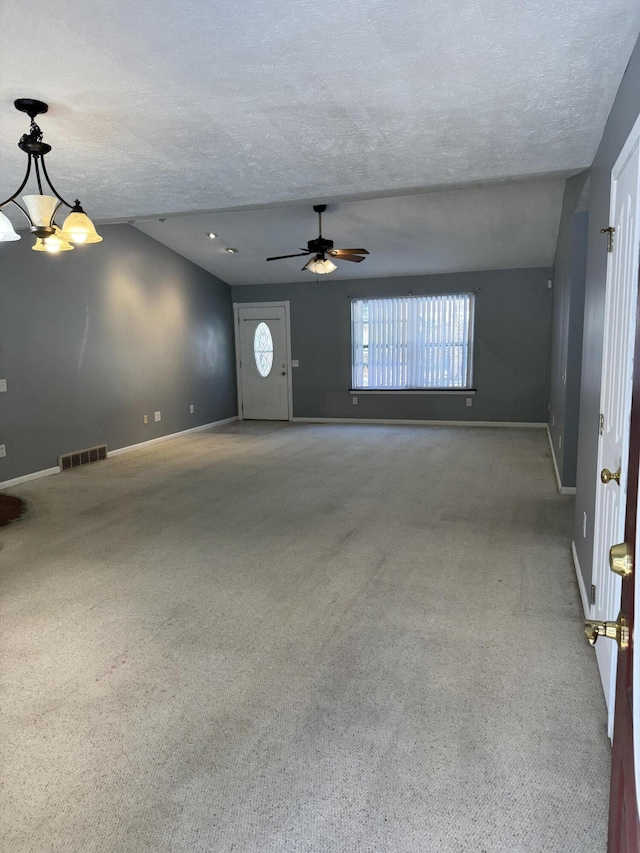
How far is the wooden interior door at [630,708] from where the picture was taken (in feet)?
2.12

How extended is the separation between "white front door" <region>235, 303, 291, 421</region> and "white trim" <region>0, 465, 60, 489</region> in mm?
4180

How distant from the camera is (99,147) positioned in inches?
102

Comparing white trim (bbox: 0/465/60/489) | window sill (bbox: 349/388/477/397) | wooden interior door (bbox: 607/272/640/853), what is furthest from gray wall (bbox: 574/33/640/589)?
window sill (bbox: 349/388/477/397)

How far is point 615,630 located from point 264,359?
8.54m

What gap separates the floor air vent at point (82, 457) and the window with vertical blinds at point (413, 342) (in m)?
4.17

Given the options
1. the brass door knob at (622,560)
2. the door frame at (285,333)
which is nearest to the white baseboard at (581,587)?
the brass door knob at (622,560)

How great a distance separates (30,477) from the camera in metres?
5.18

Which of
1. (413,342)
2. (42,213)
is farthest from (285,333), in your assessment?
(42,213)

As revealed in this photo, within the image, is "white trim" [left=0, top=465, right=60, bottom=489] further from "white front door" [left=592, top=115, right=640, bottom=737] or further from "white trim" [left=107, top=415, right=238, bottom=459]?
"white front door" [left=592, top=115, right=640, bottom=737]

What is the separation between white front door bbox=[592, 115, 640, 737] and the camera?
5.13ft

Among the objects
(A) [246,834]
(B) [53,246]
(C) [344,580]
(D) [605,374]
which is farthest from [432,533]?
(B) [53,246]

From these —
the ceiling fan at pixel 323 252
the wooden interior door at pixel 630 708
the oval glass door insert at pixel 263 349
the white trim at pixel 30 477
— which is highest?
the ceiling fan at pixel 323 252

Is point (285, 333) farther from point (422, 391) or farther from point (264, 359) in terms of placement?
point (422, 391)

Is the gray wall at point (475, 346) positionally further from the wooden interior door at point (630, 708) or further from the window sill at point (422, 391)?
the wooden interior door at point (630, 708)
